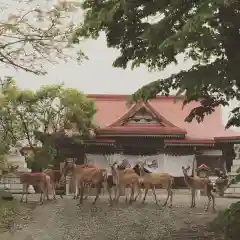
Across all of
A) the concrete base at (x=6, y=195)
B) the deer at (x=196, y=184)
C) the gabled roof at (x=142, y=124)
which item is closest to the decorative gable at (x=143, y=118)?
the gabled roof at (x=142, y=124)

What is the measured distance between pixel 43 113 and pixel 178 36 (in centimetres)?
467

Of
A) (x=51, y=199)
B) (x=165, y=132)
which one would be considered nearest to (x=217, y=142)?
(x=165, y=132)

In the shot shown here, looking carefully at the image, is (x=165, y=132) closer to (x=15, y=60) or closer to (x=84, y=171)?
(x=84, y=171)

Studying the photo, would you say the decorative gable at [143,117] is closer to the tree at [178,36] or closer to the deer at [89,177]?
the deer at [89,177]

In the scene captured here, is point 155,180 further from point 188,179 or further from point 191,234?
point 191,234

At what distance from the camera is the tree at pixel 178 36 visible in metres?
3.42

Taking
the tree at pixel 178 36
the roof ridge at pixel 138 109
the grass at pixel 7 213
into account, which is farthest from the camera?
the roof ridge at pixel 138 109

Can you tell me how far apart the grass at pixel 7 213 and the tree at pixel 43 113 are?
981 millimetres

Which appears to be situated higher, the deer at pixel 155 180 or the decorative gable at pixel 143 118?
the decorative gable at pixel 143 118

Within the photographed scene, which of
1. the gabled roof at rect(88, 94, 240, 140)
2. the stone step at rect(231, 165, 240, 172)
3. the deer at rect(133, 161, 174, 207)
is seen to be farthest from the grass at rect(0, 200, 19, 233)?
the stone step at rect(231, 165, 240, 172)

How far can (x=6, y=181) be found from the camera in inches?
263

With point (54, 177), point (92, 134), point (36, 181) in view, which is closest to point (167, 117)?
point (92, 134)

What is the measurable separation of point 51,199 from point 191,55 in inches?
120

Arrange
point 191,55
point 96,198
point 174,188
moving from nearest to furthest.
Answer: point 191,55
point 96,198
point 174,188
